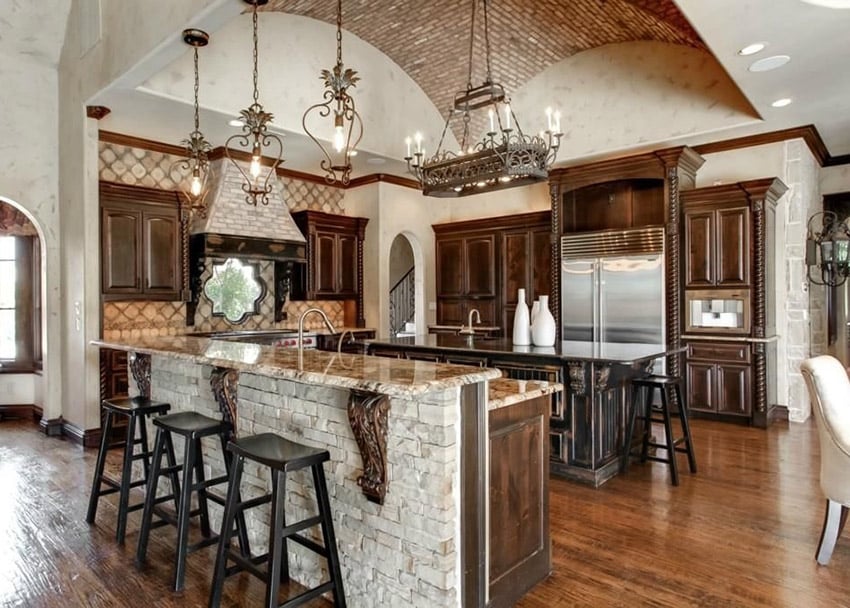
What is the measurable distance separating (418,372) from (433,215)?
6932mm

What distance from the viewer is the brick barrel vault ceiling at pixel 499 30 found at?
5.83m

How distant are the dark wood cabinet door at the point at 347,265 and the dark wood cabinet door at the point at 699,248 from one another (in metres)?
4.43

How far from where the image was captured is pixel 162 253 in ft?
19.5

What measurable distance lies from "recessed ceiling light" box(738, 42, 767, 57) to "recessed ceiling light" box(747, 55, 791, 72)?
0.19m

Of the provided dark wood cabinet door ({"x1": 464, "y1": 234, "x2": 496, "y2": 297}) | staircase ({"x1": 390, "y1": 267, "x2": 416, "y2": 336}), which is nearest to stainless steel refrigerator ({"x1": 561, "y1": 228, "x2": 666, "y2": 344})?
dark wood cabinet door ({"x1": 464, "y1": 234, "x2": 496, "y2": 297})

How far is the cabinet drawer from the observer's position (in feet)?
18.7

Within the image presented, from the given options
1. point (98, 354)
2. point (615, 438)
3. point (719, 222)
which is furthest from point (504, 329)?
point (98, 354)

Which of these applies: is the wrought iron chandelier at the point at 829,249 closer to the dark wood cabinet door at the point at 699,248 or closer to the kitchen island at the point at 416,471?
the dark wood cabinet door at the point at 699,248

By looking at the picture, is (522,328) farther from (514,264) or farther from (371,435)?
(514,264)

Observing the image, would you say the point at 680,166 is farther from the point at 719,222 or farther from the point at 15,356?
the point at 15,356

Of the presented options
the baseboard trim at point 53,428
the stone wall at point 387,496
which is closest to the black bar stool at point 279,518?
the stone wall at point 387,496

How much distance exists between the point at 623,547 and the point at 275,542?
75.0 inches

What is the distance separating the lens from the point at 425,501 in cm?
202

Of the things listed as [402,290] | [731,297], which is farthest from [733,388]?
[402,290]
